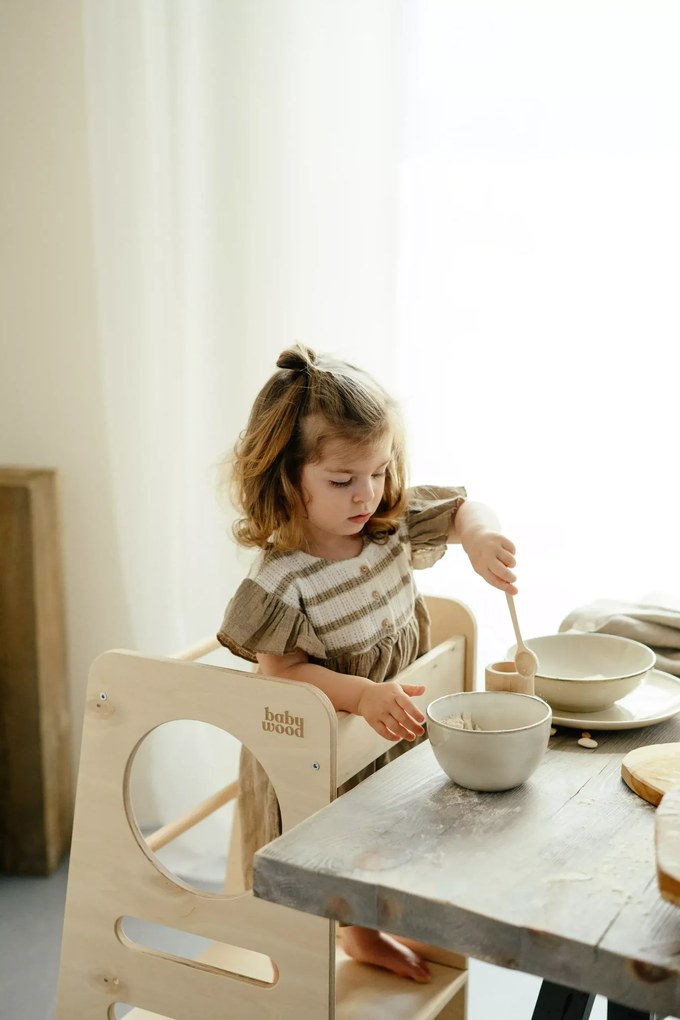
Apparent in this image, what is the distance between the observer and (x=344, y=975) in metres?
1.35

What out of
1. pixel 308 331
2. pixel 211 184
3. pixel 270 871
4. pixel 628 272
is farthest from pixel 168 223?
pixel 270 871

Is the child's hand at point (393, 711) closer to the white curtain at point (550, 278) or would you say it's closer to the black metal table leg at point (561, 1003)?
the black metal table leg at point (561, 1003)

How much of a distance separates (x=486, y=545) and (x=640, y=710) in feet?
0.84

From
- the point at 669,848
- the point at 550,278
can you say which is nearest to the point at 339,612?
the point at 669,848

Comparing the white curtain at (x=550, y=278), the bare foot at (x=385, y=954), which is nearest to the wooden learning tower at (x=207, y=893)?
the bare foot at (x=385, y=954)

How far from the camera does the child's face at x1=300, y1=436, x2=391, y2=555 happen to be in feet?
4.26

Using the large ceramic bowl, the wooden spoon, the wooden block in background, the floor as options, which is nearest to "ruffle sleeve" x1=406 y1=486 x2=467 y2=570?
the large ceramic bowl

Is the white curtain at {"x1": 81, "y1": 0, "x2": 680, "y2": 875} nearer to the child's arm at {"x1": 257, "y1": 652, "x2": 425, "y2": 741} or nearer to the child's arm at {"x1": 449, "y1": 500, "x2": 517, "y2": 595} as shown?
the child's arm at {"x1": 449, "y1": 500, "x2": 517, "y2": 595}

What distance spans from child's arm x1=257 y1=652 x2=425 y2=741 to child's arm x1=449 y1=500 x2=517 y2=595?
157 mm

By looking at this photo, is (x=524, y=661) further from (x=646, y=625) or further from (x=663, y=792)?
(x=646, y=625)

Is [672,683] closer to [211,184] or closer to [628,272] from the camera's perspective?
[628,272]

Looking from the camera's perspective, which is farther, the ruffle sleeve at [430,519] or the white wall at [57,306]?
the white wall at [57,306]

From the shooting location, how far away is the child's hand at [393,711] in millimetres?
1135

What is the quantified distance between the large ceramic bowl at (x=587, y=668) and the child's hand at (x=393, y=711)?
0.14 metres
